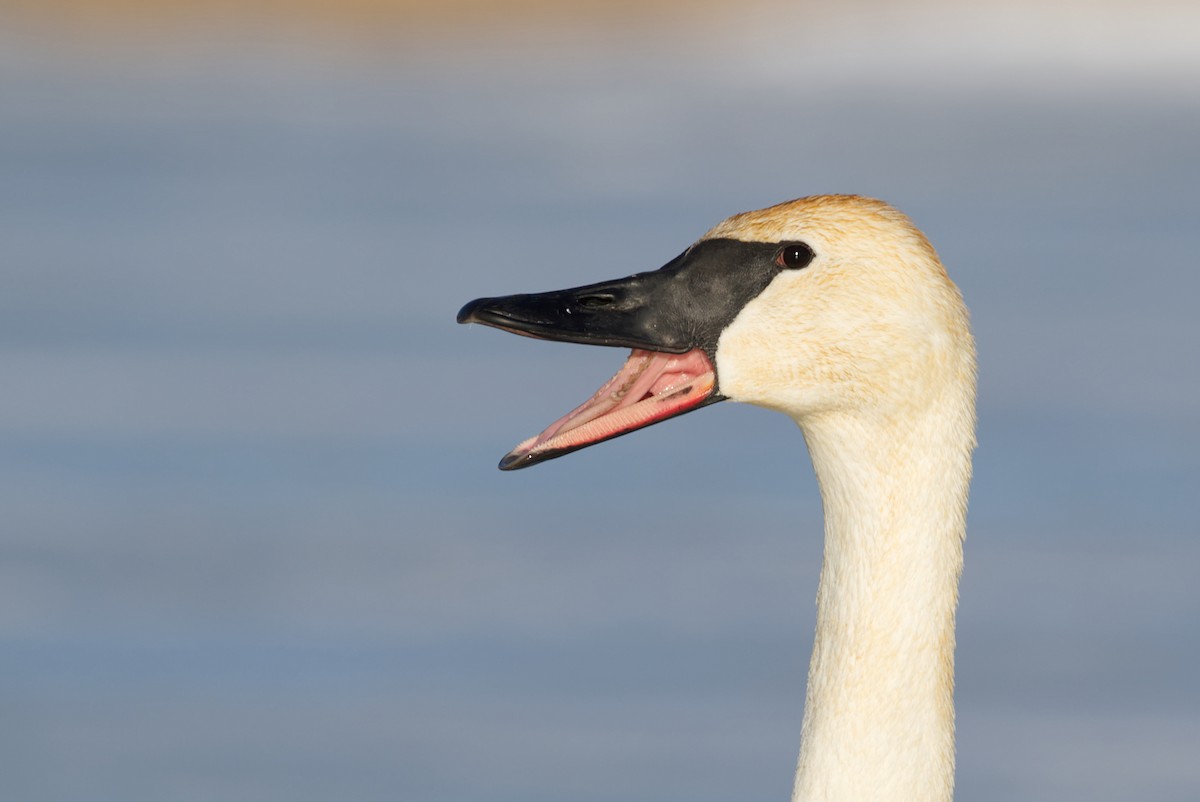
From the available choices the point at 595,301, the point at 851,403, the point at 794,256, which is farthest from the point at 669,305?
the point at 851,403

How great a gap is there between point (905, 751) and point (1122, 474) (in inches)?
203

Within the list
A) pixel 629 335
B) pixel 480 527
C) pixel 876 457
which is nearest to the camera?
pixel 876 457

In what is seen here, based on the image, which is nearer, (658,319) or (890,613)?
(890,613)

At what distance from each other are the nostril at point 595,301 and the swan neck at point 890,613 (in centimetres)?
47

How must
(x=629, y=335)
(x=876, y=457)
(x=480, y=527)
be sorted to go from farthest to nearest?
(x=480, y=527) → (x=629, y=335) → (x=876, y=457)

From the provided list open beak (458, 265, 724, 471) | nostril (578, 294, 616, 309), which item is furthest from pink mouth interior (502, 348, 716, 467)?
nostril (578, 294, 616, 309)

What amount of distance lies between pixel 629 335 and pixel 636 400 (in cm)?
13

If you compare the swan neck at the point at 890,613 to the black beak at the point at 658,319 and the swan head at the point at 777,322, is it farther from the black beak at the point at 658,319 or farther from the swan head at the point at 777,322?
the black beak at the point at 658,319

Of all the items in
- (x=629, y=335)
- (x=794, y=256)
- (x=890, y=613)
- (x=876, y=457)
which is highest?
(x=794, y=256)

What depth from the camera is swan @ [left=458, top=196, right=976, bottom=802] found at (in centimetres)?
378

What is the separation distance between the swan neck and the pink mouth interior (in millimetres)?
265

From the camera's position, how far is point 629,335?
3.94 m

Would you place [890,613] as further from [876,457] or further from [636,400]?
[636,400]

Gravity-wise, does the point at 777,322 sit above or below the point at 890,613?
above
